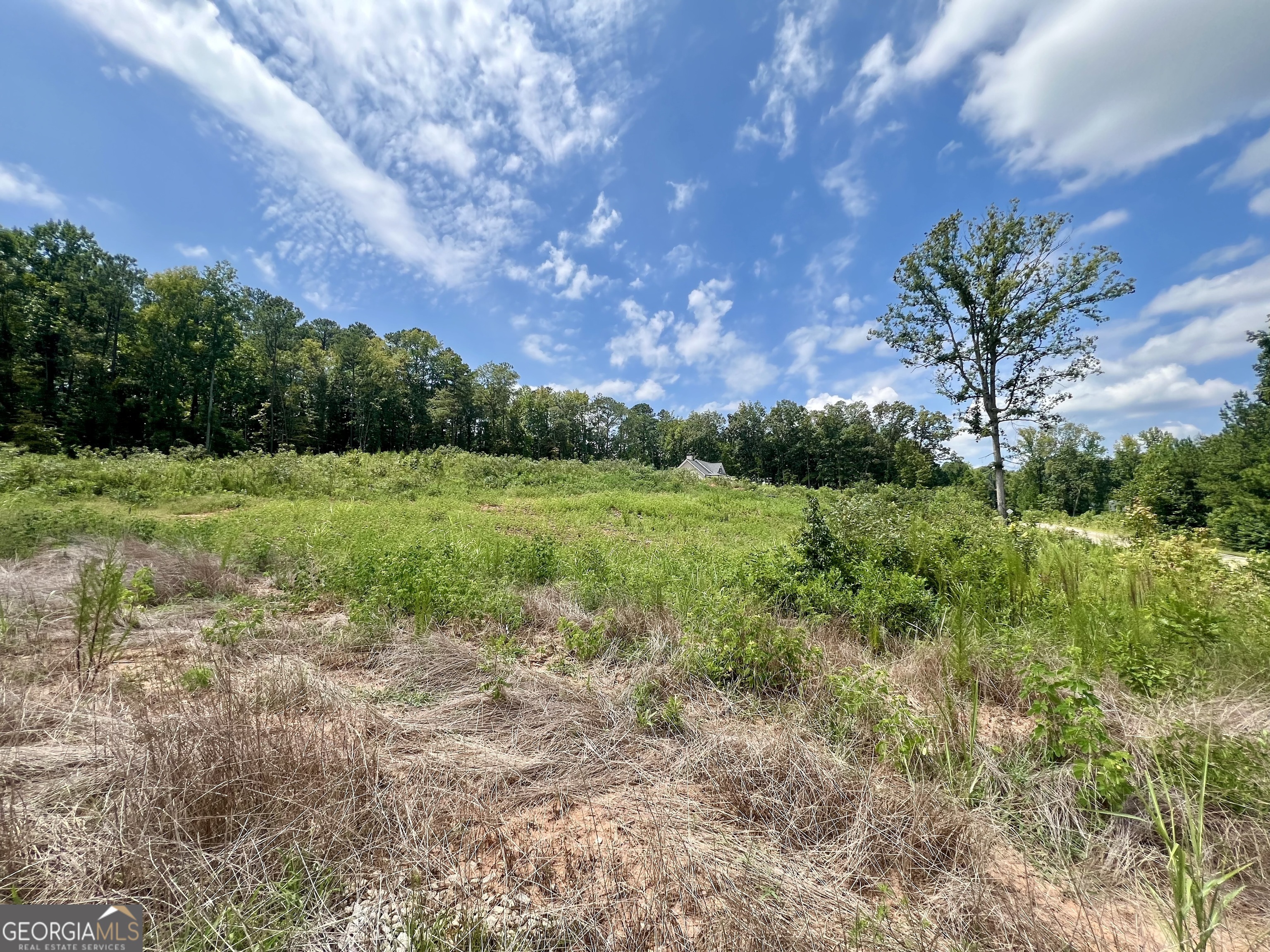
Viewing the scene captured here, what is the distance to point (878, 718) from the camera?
295 cm

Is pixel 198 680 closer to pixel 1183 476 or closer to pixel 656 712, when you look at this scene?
pixel 656 712

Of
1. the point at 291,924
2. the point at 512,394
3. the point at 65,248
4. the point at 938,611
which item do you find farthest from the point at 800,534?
the point at 65,248

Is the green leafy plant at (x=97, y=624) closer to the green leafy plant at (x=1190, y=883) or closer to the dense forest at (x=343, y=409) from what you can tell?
the green leafy plant at (x=1190, y=883)

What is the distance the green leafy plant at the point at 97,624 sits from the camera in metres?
3.09

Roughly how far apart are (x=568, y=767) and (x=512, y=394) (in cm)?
4785

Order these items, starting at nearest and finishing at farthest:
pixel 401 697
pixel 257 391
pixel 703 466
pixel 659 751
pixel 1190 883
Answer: pixel 1190 883 < pixel 659 751 < pixel 401 697 < pixel 257 391 < pixel 703 466

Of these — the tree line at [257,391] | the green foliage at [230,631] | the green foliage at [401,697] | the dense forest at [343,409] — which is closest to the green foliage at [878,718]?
the green foliage at [401,697]

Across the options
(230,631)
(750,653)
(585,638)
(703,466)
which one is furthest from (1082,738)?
(703,466)

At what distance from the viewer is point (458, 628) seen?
4.52 m

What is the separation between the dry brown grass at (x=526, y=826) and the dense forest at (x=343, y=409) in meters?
13.9

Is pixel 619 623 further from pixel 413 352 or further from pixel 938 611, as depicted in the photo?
pixel 413 352

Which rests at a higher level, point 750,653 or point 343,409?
point 343,409

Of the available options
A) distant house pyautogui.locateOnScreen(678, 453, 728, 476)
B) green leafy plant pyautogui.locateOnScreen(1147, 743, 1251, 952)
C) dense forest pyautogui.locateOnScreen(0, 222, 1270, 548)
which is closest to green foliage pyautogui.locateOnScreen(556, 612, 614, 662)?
green leafy plant pyautogui.locateOnScreen(1147, 743, 1251, 952)

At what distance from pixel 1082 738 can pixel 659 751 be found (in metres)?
2.25
